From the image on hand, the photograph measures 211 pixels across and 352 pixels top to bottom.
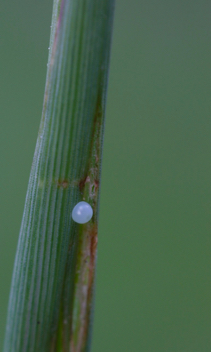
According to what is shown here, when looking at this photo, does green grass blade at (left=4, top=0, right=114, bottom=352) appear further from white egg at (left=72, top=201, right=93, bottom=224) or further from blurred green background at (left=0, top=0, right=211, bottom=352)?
blurred green background at (left=0, top=0, right=211, bottom=352)

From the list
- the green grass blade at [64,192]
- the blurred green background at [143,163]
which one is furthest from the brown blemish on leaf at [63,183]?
the blurred green background at [143,163]

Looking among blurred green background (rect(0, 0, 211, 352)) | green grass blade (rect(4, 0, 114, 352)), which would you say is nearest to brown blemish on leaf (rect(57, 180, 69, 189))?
green grass blade (rect(4, 0, 114, 352))

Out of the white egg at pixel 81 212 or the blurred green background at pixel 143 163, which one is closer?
the white egg at pixel 81 212

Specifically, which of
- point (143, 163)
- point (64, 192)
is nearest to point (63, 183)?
point (64, 192)

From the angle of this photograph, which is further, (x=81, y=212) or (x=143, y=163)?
(x=143, y=163)

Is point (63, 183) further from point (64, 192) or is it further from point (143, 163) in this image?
point (143, 163)

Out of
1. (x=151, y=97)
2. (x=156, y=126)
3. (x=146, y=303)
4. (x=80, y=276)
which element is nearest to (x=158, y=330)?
(x=146, y=303)

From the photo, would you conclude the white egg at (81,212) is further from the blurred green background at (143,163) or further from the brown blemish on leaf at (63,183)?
the blurred green background at (143,163)

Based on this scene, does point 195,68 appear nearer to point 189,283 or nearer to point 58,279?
point 189,283
